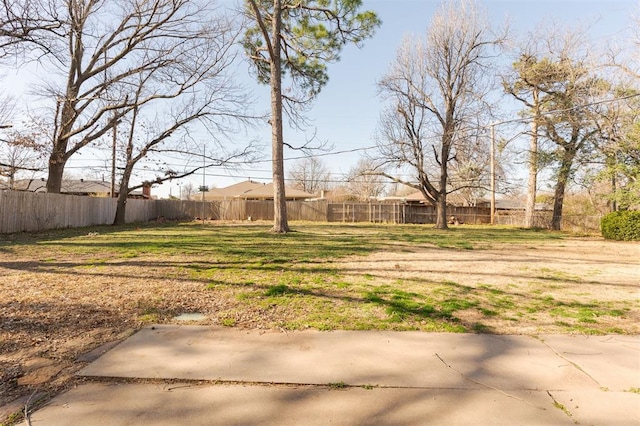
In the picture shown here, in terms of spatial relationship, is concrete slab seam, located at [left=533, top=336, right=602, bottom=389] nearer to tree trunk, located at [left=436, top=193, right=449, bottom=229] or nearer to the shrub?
the shrub

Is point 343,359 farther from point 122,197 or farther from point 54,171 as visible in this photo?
point 122,197

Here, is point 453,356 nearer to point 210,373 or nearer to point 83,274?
point 210,373

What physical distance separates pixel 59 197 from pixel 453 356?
17825 millimetres

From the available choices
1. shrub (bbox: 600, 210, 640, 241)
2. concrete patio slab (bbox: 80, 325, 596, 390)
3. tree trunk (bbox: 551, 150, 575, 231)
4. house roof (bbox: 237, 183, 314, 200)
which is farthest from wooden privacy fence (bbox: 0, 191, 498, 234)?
concrete patio slab (bbox: 80, 325, 596, 390)

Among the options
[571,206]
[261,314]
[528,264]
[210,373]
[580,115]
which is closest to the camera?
[210,373]

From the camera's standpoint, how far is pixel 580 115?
1817 cm

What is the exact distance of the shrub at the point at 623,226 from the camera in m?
15.6

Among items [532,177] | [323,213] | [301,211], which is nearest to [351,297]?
[532,177]

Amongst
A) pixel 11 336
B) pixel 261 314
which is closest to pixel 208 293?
pixel 261 314

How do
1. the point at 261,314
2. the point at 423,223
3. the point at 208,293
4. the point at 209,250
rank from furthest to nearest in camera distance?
the point at 423,223
the point at 209,250
the point at 208,293
the point at 261,314

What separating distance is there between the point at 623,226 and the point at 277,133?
15.3 meters

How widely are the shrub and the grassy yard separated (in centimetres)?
1040

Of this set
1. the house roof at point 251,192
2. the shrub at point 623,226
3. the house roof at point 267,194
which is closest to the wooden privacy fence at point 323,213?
the shrub at point 623,226

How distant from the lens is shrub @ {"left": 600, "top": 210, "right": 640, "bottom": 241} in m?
15.6
